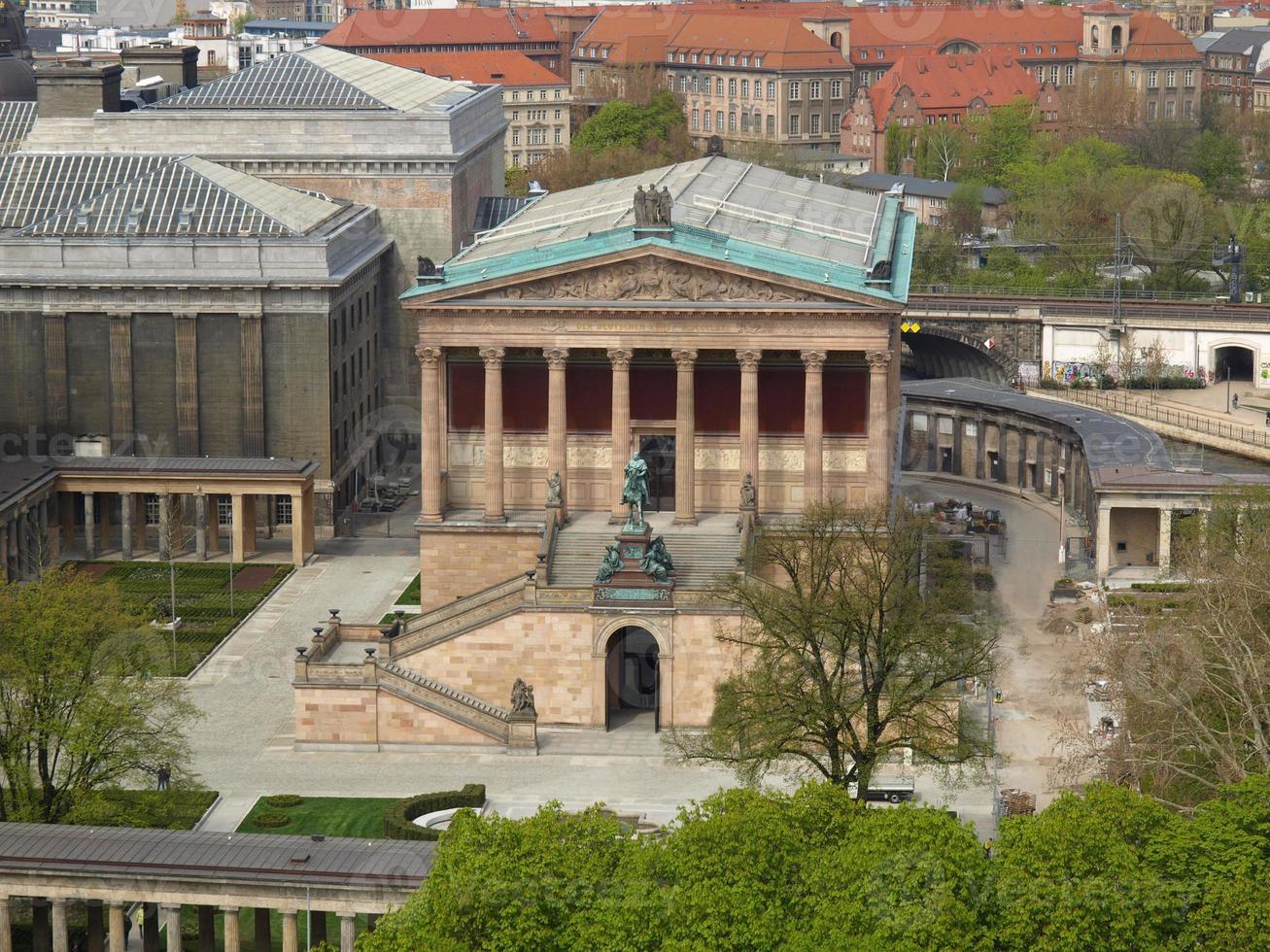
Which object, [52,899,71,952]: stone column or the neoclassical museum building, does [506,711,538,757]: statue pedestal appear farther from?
[52,899,71,952]: stone column

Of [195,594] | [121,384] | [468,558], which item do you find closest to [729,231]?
[468,558]

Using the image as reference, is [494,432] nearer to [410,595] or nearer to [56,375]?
[410,595]

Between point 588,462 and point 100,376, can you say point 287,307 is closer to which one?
point 100,376

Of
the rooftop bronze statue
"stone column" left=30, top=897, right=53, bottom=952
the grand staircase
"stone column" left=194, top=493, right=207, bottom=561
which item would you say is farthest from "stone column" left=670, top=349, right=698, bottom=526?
"stone column" left=30, top=897, right=53, bottom=952

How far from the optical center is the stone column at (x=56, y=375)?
175 m

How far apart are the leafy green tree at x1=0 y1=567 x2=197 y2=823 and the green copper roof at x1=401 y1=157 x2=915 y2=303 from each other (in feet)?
99.0

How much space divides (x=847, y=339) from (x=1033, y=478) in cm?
5337

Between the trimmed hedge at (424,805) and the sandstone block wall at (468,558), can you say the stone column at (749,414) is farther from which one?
the trimmed hedge at (424,805)

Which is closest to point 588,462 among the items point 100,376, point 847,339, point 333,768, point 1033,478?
point 847,339

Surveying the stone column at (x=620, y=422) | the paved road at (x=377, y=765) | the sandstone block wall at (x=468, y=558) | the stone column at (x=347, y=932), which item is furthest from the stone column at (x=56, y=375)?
the stone column at (x=347, y=932)

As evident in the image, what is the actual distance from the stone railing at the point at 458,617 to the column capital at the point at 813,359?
1888cm

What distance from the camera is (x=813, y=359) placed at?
5763 inches

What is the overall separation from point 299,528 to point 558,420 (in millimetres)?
26124

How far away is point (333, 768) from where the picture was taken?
13275cm
